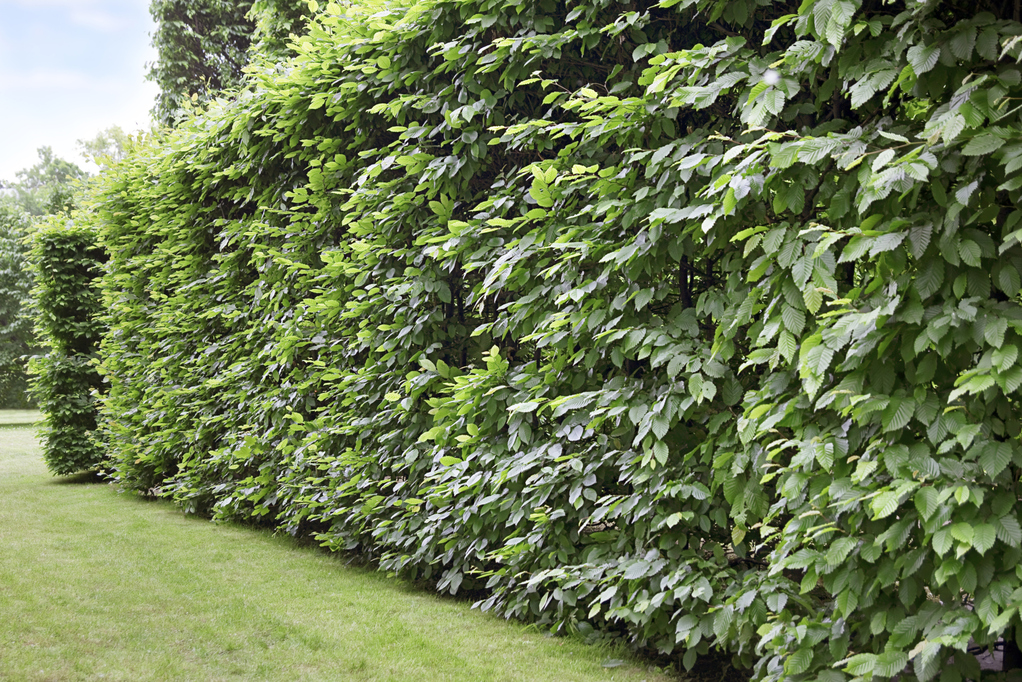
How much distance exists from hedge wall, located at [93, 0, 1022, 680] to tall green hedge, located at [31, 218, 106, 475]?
229 inches

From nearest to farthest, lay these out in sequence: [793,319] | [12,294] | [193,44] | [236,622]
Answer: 1. [793,319]
2. [236,622]
3. [193,44]
4. [12,294]

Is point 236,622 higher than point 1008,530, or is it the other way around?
point 1008,530

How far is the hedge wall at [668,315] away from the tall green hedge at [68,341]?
19.1 ft

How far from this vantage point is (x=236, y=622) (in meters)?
3.91

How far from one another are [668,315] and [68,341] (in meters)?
10.4

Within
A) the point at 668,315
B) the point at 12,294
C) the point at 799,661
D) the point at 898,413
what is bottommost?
the point at 799,661

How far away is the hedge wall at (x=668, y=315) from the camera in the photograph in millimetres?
2078

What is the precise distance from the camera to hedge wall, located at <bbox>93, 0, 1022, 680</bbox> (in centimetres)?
208

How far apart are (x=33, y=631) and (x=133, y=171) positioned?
20.5ft

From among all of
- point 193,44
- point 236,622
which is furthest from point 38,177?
point 236,622

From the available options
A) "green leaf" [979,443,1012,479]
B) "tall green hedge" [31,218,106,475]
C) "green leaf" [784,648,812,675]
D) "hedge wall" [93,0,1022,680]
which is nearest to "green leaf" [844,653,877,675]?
"hedge wall" [93,0,1022,680]

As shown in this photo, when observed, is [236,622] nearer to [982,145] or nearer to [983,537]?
[983,537]

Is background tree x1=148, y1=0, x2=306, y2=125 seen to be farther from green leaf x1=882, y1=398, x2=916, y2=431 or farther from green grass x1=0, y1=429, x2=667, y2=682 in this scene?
green leaf x1=882, y1=398, x2=916, y2=431

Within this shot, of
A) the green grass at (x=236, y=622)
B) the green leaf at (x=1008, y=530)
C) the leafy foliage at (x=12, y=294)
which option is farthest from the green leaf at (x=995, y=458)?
the leafy foliage at (x=12, y=294)
